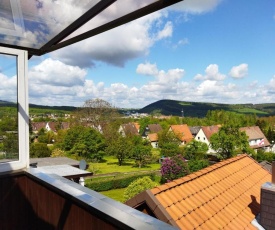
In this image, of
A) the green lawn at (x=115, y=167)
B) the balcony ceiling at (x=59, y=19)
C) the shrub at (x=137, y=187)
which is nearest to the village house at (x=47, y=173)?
the balcony ceiling at (x=59, y=19)

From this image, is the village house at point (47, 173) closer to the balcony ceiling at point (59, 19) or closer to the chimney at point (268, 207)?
the balcony ceiling at point (59, 19)

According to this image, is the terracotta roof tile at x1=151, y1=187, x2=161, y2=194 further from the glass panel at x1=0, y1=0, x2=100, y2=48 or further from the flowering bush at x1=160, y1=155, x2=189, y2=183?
the flowering bush at x1=160, y1=155, x2=189, y2=183

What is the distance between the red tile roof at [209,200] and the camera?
348 cm

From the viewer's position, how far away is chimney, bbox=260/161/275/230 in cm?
389

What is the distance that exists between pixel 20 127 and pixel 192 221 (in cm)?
248

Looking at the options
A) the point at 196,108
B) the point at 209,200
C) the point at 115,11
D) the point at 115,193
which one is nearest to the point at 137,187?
the point at 115,193

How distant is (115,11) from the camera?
40.4 inches

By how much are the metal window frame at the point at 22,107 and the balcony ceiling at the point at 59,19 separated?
0.09 meters

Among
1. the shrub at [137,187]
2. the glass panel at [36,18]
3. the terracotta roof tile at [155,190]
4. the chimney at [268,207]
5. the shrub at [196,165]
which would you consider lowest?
the shrub at [196,165]

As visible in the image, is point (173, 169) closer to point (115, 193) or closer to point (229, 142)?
point (115, 193)

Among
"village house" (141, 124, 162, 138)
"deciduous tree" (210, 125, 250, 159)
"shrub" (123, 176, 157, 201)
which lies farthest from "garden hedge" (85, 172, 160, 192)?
"village house" (141, 124, 162, 138)

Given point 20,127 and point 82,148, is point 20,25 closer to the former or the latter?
point 20,127

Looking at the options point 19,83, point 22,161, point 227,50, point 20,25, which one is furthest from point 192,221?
point 227,50

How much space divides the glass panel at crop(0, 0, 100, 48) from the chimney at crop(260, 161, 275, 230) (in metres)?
3.73
